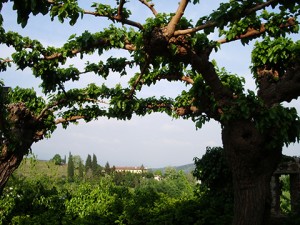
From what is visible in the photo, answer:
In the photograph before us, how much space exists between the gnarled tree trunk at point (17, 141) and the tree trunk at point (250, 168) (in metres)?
6.35

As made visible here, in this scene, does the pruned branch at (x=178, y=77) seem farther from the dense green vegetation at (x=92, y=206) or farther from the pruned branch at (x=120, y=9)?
the dense green vegetation at (x=92, y=206)

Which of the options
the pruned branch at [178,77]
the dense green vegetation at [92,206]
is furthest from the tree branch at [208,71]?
the dense green vegetation at [92,206]

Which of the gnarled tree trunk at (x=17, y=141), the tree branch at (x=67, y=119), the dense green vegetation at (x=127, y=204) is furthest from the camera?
the tree branch at (x=67, y=119)

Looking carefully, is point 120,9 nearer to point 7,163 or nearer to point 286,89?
point 286,89

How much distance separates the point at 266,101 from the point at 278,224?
4.51 metres

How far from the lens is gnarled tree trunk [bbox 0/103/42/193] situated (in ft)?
31.9

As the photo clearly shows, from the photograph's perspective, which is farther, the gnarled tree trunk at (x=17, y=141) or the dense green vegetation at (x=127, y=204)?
the dense green vegetation at (x=127, y=204)

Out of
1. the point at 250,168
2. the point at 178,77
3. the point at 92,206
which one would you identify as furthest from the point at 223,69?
the point at 92,206

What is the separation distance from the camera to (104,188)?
1375cm

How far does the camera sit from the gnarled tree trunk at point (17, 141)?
9.72m

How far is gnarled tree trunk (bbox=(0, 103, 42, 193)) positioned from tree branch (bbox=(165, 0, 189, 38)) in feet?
19.9

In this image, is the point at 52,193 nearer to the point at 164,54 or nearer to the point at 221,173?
the point at 221,173

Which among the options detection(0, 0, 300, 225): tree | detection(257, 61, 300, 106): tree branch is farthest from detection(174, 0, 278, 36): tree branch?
detection(257, 61, 300, 106): tree branch

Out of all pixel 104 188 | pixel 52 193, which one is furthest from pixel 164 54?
pixel 52 193
